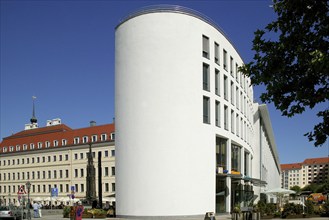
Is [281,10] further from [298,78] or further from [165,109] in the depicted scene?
[165,109]

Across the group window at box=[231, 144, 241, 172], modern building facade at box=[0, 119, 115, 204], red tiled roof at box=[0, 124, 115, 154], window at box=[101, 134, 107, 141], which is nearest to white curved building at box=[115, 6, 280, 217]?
window at box=[231, 144, 241, 172]

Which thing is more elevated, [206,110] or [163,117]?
→ [206,110]

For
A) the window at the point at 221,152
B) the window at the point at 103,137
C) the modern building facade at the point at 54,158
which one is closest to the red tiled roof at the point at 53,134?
the modern building facade at the point at 54,158

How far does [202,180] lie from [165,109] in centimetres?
618

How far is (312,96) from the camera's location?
1141 centimetres

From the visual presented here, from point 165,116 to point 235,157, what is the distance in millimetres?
13225

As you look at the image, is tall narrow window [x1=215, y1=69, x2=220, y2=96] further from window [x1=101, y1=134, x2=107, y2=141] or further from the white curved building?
window [x1=101, y1=134, x2=107, y2=141]

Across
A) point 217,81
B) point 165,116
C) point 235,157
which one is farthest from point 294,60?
point 235,157

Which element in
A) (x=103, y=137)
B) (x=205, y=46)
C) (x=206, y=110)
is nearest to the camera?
(x=206, y=110)

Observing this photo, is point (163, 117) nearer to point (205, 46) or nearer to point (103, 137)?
point (205, 46)

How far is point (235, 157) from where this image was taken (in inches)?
1663

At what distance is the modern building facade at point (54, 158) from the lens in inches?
3140

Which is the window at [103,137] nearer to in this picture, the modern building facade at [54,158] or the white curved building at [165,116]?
the modern building facade at [54,158]

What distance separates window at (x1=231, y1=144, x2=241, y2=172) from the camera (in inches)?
1635
